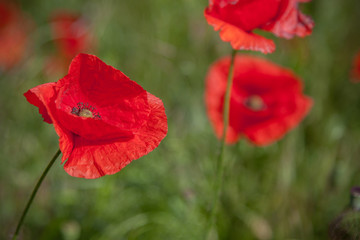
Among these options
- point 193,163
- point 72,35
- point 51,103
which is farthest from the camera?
point 72,35

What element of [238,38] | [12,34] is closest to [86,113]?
[238,38]

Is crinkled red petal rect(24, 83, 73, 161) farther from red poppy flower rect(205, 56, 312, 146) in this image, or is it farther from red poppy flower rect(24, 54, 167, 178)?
red poppy flower rect(205, 56, 312, 146)

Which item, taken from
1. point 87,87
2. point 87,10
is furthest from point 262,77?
point 87,10

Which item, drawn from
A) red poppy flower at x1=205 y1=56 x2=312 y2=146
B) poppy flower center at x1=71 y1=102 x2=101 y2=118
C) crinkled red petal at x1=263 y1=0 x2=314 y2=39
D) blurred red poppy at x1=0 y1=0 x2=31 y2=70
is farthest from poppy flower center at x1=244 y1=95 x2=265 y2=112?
blurred red poppy at x1=0 y1=0 x2=31 y2=70

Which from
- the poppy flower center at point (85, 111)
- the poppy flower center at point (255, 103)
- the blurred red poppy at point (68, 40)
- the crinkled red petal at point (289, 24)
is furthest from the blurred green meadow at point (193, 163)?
the crinkled red petal at point (289, 24)

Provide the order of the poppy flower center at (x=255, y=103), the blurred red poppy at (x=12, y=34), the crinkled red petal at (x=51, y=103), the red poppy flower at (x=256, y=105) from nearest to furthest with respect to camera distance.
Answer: the crinkled red petal at (x=51, y=103) < the red poppy flower at (x=256, y=105) < the poppy flower center at (x=255, y=103) < the blurred red poppy at (x=12, y=34)

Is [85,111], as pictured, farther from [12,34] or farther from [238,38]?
[12,34]

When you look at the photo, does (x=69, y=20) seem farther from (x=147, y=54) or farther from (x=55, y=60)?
(x=147, y=54)

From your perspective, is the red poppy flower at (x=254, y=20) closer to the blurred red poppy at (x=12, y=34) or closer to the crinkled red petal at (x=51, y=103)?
the crinkled red petal at (x=51, y=103)
